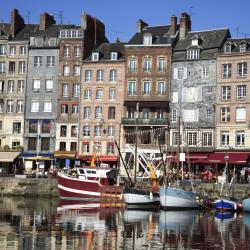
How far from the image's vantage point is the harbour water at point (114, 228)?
31688 millimetres

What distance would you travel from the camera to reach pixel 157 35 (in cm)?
7650

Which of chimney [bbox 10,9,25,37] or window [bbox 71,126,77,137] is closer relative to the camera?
window [bbox 71,126,77,137]

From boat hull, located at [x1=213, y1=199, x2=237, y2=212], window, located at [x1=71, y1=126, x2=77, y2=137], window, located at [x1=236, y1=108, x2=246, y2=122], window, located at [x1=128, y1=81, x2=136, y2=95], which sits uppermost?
window, located at [x1=128, y1=81, x2=136, y2=95]

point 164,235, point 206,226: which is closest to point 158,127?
point 206,226

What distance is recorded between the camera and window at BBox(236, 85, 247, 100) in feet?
229

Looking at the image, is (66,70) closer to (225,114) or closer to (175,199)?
(225,114)

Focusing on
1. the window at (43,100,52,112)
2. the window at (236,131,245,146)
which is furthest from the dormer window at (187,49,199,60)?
the window at (43,100,52,112)

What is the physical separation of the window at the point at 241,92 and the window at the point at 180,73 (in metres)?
6.67

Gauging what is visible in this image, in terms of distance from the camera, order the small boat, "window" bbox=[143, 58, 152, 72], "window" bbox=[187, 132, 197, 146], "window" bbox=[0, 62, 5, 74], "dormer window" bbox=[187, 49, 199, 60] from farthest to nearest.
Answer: "window" bbox=[0, 62, 5, 74] < "window" bbox=[143, 58, 152, 72] < "dormer window" bbox=[187, 49, 199, 60] < "window" bbox=[187, 132, 197, 146] < the small boat

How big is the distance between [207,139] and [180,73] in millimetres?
8687

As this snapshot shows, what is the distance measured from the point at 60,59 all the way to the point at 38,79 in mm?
3817

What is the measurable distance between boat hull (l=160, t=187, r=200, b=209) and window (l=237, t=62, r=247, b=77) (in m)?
22.8

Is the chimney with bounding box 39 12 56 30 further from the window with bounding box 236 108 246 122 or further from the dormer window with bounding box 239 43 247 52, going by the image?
the window with bounding box 236 108 246 122

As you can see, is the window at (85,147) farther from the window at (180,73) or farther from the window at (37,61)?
the window at (180,73)
